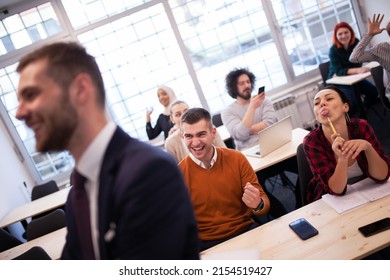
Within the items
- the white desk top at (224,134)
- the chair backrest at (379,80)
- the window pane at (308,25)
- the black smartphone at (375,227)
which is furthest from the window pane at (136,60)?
the black smartphone at (375,227)

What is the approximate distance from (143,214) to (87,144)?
16cm

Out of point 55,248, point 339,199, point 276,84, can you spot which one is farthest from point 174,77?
point 339,199

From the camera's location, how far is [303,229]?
1.20 meters

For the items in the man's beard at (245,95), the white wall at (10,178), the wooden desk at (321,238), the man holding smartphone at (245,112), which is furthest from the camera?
the white wall at (10,178)

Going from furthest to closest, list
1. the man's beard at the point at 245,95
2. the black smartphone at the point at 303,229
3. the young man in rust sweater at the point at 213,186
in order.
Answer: the man's beard at the point at 245,95
the young man in rust sweater at the point at 213,186
the black smartphone at the point at 303,229

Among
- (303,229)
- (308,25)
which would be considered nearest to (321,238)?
(303,229)

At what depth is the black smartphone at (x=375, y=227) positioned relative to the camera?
107cm

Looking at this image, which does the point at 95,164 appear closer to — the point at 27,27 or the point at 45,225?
the point at 45,225

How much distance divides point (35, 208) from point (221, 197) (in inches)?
93.5

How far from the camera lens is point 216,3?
13.8 ft

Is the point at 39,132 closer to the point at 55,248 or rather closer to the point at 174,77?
the point at 55,248

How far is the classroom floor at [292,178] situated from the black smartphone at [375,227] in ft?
4.87

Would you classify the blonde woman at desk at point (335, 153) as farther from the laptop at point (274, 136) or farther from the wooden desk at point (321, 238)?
the laptop at point (274, 136)

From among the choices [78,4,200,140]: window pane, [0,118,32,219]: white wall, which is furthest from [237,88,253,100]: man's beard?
[0,118,32,219]: white wall
